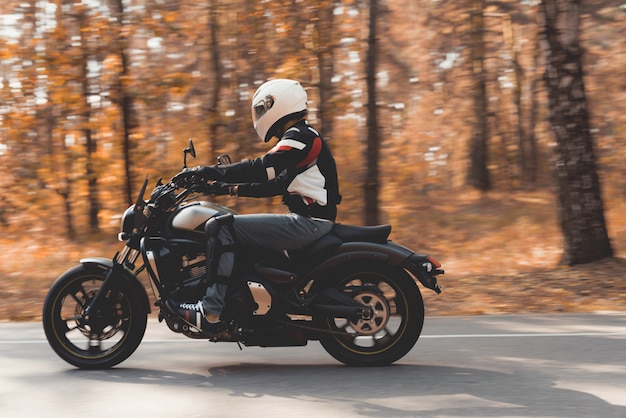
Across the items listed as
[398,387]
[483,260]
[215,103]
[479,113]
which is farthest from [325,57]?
[398,387]

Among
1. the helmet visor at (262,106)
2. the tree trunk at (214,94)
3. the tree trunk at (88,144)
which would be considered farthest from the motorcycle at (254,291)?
the tree trunk at (214,94)

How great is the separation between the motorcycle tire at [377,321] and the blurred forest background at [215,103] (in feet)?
20.1

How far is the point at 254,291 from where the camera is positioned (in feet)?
20.7

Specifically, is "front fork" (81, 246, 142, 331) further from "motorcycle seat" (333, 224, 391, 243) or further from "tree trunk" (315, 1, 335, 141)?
"tree trunk" (315, 1, 335, 141)

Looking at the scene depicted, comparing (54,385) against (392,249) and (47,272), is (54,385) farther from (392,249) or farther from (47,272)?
(47,272)

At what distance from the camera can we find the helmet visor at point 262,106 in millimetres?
6469

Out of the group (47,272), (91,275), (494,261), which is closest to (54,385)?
(91,275)

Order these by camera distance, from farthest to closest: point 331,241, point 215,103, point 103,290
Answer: point 215,103
point 103,290
point 331,241

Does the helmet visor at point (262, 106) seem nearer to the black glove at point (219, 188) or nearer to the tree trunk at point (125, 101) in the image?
the black glove at point (219, 188)

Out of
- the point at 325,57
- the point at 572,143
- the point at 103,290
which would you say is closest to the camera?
the point at 103,290

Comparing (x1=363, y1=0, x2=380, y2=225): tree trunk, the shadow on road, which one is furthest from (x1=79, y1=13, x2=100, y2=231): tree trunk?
the shadow on road

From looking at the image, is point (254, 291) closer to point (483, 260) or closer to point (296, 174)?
point (296, 174)

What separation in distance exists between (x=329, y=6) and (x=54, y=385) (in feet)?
33.9

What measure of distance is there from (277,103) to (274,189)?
60cm
